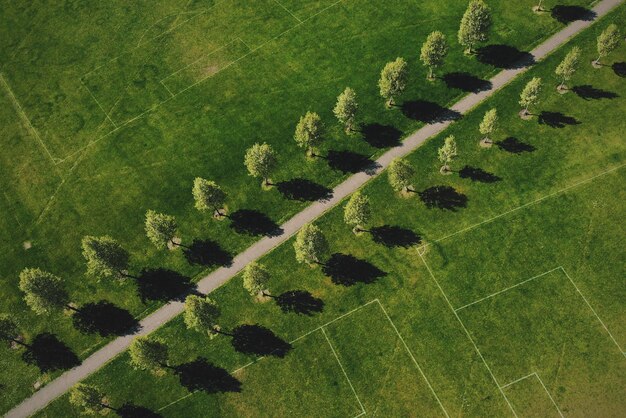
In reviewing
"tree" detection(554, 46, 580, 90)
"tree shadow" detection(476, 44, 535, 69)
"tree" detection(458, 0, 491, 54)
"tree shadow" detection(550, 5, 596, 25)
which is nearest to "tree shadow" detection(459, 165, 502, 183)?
"tree" detection(554, 46, 580, 90)

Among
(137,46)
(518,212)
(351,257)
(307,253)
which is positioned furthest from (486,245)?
(137,46)

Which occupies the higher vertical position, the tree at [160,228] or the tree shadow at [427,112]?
→ the tree at [160,228]

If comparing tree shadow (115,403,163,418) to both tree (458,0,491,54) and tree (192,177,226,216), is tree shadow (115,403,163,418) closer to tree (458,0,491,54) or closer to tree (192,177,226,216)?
tree (192,177,226,216)

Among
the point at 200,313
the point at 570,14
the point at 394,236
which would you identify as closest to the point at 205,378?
the point at 200,313

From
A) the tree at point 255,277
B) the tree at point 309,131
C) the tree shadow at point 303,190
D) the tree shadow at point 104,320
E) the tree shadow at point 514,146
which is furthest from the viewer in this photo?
the tree shadow at point 514,146

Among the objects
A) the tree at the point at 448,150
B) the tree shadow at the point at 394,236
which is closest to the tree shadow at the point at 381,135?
the tree at the point at 448,150

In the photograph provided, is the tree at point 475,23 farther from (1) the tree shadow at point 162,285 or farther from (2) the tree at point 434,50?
(1) the tree shadow at point 162,285

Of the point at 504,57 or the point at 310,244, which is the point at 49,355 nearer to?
the point at 310,244

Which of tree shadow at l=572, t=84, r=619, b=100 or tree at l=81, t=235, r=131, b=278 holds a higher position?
tree at l=81, t=235, r=131, b=278
